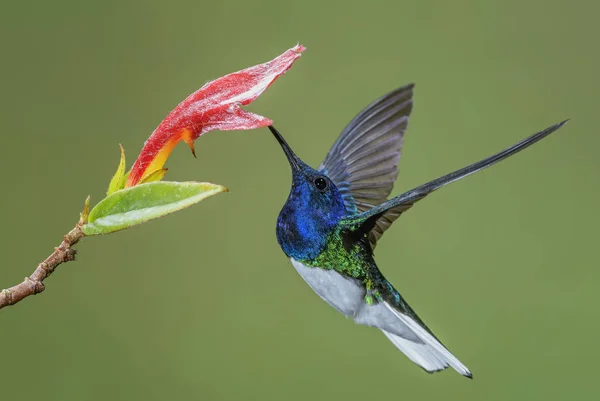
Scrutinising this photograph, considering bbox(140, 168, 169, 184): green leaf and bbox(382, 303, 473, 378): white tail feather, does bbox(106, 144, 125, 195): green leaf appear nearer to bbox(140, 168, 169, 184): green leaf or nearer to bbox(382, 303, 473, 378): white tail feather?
bbox(140, 168, 169, 184): green leaf

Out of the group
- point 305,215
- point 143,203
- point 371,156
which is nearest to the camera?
point 143,203

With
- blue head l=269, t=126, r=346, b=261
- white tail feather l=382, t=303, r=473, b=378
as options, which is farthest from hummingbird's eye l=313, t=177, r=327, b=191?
white tail feather l=382, t=303, r=473, b=378

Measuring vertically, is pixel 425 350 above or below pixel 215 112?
below

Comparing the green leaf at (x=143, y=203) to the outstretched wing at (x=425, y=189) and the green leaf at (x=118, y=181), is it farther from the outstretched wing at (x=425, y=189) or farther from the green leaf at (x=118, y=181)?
the outstretched wing at (x=425, y=189)

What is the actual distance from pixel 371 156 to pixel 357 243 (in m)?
0.14

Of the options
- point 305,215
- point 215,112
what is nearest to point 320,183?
point 305,215

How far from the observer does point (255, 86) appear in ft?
1.37

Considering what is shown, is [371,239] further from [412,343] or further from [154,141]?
[154,141]

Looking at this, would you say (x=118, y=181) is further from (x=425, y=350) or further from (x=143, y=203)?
(x=425, y=350)

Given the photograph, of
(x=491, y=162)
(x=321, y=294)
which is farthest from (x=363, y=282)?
(x=491, y=162)

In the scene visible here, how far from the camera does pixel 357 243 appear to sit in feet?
1.90

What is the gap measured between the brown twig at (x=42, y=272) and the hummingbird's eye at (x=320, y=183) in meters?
0.19

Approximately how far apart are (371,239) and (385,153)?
94 mm

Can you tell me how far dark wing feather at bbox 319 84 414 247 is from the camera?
2.08 ft
